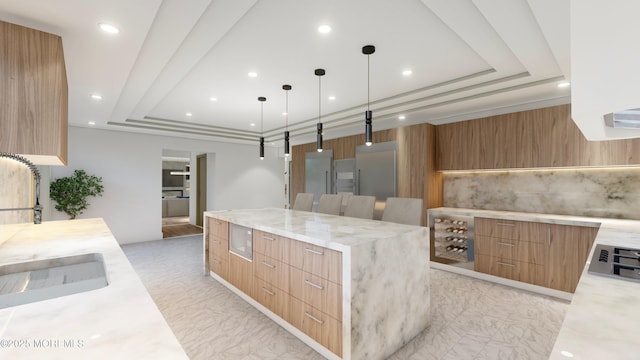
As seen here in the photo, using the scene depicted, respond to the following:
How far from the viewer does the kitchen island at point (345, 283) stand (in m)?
1.85

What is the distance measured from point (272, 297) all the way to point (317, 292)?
69 cm

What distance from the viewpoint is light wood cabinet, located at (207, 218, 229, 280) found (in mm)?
3391

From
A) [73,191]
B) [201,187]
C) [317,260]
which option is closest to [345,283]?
[317,260]

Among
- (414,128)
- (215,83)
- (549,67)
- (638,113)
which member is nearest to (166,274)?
(215,83)

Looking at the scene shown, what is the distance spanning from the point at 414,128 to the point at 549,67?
1.83 metres

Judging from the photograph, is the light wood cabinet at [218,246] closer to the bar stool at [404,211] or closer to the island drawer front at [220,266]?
the island drawer front at [220,266]

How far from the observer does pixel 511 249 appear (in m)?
3.43

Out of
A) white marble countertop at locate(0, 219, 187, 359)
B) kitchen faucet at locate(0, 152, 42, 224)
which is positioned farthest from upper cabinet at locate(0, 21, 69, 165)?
white marble countertop at locate(0, 219, 187, 359)

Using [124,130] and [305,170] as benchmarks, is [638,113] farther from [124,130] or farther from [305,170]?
[124,130]

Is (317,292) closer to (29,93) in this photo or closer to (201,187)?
(29,93)

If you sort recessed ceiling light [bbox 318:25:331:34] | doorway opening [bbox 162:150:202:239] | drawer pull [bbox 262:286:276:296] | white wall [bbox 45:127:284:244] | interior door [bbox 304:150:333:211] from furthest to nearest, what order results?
doorway opening [bbox 162:150:202:239] → interior door [bbox 304:150:333:211] → white wall [bbox 45:127:284:244] → drawer pull [bbox 262:286:276:296] → recessed ceiling light [bbox 318:25:331:34]

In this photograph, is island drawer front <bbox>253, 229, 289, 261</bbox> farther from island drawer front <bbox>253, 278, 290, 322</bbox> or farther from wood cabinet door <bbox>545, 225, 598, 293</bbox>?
wood cabinet door <bbox>545, 225, 598, 293</bbox>

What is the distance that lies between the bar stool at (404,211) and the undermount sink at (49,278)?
2611 mm

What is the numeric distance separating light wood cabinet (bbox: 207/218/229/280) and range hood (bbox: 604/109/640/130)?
130 inches
